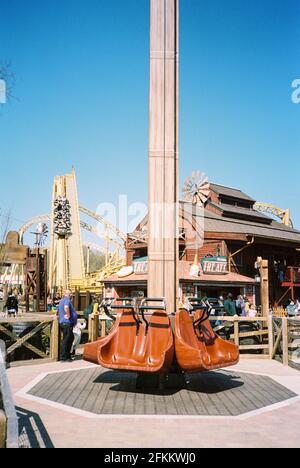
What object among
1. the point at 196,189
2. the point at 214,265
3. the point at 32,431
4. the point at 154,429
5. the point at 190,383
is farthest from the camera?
the point at 196,189

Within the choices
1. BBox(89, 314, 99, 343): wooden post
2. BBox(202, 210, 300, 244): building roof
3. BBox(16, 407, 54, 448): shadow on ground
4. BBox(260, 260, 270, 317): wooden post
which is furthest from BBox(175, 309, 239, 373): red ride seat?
BBox(202, 210, 300, 244): building roof

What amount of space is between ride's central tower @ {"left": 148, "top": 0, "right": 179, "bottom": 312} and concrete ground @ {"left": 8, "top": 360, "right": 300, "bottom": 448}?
273 cm

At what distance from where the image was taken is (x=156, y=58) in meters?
9.10

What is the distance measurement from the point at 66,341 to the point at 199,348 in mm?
4258

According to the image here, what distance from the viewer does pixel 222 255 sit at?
1136 inches

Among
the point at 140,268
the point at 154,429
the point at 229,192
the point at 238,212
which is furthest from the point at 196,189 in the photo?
the point at 154,429

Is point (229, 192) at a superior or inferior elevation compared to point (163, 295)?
superior

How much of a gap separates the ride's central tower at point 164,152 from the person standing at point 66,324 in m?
3.18

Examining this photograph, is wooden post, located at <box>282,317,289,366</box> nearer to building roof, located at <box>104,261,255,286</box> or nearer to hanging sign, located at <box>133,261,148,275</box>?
building roof, located at <box>104,261,255,286</box>

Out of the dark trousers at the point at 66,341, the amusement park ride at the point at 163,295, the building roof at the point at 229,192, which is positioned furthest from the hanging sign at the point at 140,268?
the amusement park ride at the point at 163,295

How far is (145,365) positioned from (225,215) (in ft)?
94.8

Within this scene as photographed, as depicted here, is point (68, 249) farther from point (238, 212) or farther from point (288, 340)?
point (288, 340)

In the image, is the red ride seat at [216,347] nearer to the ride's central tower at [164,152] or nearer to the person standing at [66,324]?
the ride's central tower at [164,152]
